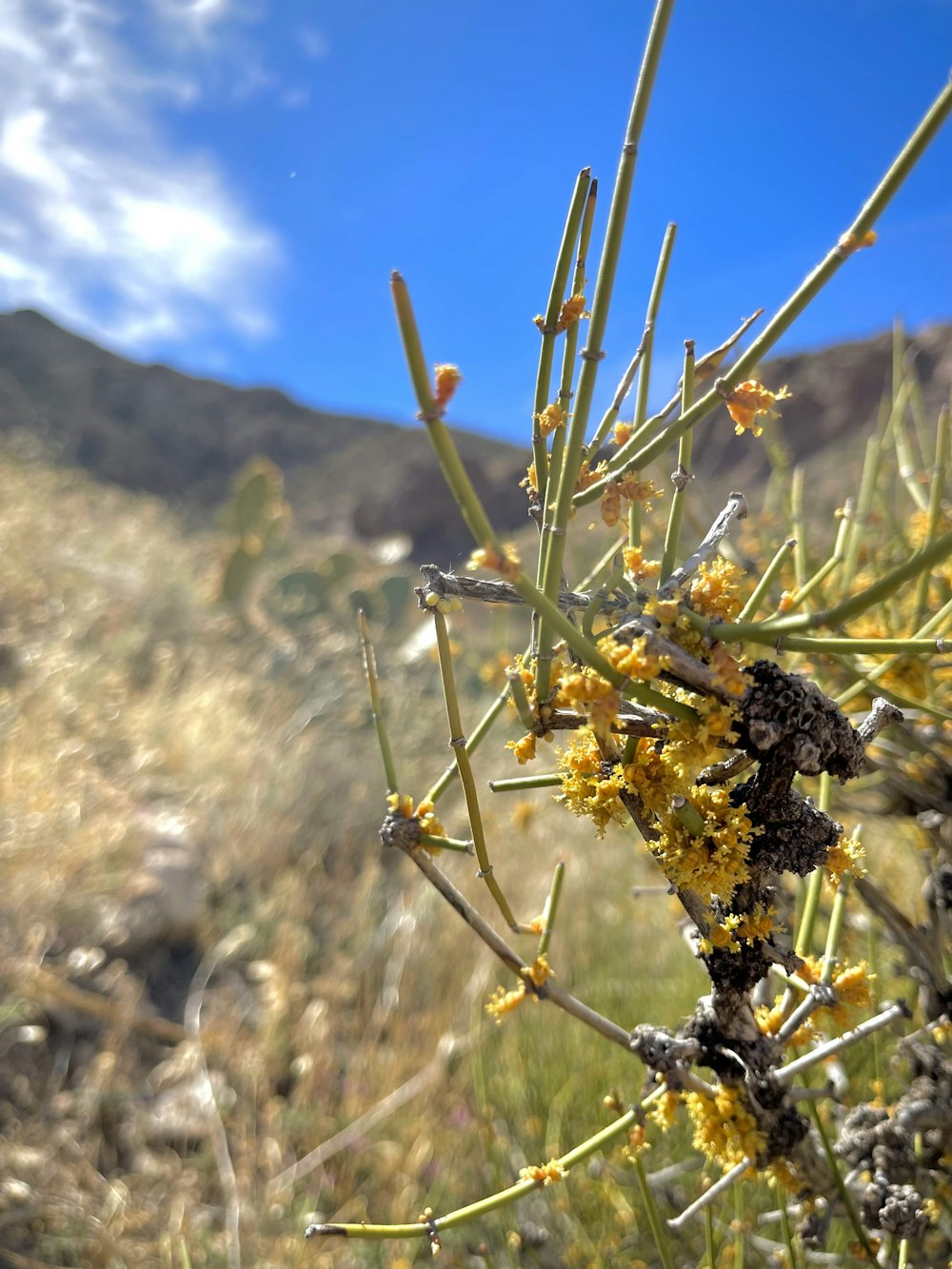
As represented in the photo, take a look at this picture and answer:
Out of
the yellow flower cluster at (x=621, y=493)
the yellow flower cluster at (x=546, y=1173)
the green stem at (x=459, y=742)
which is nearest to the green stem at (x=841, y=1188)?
the yellow flower cluster at (x=546, y=1173)

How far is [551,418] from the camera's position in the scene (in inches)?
21.9

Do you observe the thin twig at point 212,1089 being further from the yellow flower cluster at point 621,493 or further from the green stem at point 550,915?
the yellow flower cluster at point 621,493

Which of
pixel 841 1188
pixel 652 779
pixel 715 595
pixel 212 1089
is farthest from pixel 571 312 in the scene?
pixel 212 1089

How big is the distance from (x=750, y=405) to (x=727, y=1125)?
0.59m

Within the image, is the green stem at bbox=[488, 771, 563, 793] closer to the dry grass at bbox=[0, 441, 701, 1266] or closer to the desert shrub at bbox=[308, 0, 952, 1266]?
the desert shrub at bbox=[308, 0, 952, 1266]

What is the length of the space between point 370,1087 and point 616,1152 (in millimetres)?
920

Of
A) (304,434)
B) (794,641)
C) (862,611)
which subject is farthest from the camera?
(304,434)

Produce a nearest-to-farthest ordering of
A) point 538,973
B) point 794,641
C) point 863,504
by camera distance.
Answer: point 794,641 → point 538,973 → point 863,504

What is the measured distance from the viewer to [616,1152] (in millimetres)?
1394

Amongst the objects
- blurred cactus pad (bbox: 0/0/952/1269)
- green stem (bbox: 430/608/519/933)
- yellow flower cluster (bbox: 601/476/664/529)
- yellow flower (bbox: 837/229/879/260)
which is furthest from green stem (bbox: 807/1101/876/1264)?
yellow flower (bbox: 837/229/879/260)

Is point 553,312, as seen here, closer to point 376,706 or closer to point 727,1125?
point 376,706

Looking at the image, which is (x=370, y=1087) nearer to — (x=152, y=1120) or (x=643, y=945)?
(x=152, y=1120)

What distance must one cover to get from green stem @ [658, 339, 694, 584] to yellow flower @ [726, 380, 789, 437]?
0.10 ft

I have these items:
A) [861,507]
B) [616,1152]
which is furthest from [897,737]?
[616,1152]
